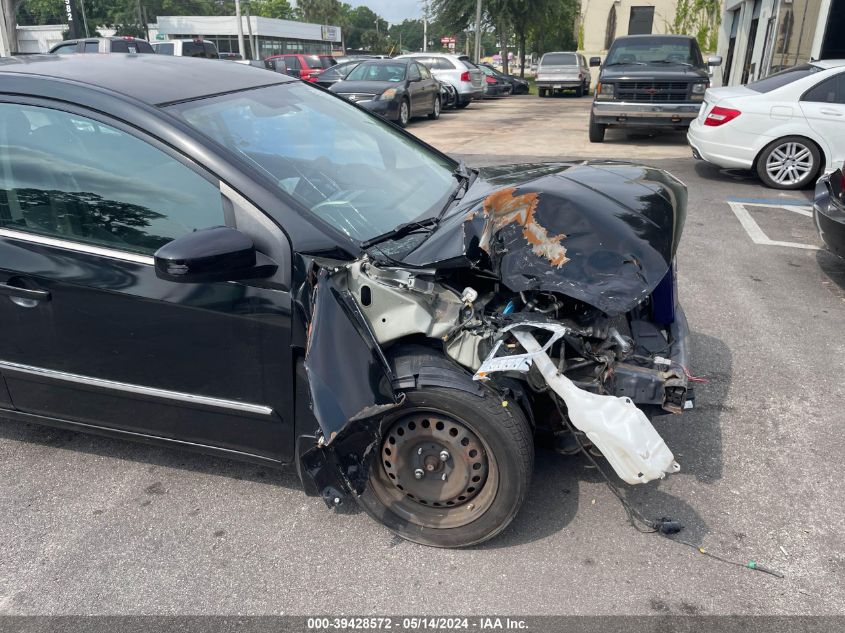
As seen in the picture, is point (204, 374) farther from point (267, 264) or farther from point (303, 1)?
point (303, 1)

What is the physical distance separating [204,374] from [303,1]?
401 ft

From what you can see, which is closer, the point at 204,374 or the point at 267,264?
the point at 267,264

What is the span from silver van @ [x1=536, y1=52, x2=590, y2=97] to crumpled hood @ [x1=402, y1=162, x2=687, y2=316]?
25526 mm

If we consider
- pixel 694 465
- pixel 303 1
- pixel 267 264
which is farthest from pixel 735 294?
pixel 303 1

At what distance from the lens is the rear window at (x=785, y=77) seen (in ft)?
27.5

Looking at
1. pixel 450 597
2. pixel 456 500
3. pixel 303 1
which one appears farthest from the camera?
pixel 303 1

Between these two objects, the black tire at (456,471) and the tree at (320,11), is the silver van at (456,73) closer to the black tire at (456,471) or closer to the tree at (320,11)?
the black tire at (456,471)

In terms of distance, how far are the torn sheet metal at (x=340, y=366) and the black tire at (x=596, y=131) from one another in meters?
10.9

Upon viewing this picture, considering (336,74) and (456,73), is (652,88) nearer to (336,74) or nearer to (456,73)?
(336,74)

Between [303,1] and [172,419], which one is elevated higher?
[303,1]

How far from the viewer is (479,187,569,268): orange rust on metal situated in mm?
2521

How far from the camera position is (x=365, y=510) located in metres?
2.70

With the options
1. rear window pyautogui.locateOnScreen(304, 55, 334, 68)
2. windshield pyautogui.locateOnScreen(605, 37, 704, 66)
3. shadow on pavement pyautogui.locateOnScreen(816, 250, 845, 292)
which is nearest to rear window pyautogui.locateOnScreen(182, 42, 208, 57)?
rear window pyautogui.locateOnScreen(304, 55, 334, 68)

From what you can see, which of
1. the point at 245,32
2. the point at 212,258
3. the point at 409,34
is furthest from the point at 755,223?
the point at 409,34
